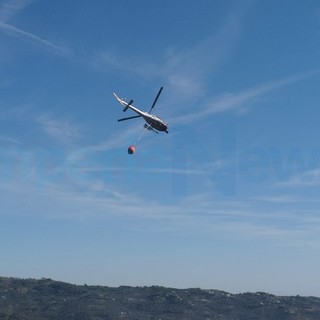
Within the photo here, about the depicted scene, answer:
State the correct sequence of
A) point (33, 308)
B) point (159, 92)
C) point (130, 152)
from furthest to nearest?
point (33, 308), point (159, 92), point (130, 152)

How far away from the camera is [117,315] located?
4542 inches

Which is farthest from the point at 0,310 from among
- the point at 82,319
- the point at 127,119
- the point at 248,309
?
the point at 127,119

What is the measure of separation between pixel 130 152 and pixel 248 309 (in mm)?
100568

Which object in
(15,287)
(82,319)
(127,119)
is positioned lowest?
(82,319)

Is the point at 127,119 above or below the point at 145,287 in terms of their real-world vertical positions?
above

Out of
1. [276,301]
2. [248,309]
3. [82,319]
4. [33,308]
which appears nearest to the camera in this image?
[82,319]

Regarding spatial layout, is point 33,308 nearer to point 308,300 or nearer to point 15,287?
point 15,287

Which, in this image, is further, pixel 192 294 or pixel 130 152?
pixel 192 294

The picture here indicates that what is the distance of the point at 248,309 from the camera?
135 m

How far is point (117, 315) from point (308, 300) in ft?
269

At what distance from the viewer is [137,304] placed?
5320 inches

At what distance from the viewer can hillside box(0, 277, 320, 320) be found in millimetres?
117688

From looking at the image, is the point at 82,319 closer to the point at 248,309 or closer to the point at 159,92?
the point at 248,309

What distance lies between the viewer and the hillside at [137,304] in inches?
4633
